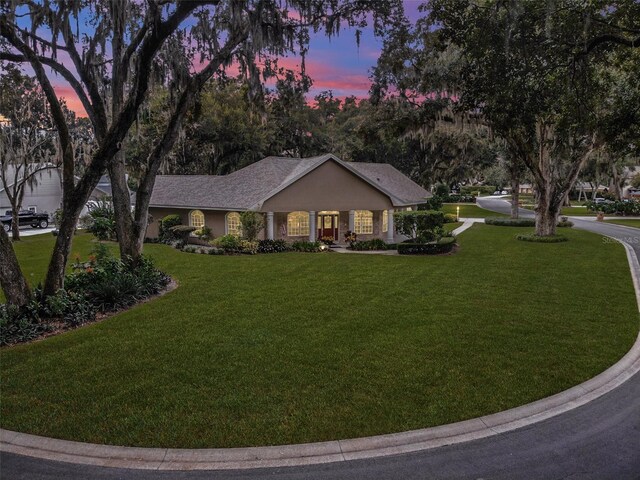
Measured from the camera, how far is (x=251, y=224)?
27.1 meters

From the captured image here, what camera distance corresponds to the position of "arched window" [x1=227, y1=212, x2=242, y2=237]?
1180 inches

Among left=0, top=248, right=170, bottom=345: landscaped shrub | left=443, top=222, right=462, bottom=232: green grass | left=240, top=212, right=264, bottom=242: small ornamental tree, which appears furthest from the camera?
left=443, top=222, right=462, bottom=232: green grass

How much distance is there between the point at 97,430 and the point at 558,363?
9.30m

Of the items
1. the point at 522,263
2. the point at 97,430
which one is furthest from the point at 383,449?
the point at 522,263

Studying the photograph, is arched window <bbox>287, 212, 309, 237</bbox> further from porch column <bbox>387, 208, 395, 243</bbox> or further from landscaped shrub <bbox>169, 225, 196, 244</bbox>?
landscaped shrub <bbox>169, 225, 196, 244</bbox>

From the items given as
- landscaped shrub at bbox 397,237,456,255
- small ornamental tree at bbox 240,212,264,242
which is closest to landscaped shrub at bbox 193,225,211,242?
small ornamental tree at bbox 240,212,264,242

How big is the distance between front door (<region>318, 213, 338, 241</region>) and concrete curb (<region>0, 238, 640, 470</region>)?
2440cm

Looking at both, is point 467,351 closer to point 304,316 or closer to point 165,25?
point 304,316

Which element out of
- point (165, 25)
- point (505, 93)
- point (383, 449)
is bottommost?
point (383, 449)

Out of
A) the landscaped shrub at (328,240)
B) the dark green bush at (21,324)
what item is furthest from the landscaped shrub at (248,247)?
the dark green bush at (21,324)

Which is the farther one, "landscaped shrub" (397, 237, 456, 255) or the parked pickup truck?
the parked pickup truck

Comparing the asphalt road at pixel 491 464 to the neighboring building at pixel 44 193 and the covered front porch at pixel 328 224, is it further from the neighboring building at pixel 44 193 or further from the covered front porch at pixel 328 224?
the neighboring building at pixel 44 193

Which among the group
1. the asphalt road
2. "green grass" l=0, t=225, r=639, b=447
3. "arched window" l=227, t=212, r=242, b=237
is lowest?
the asphalt road

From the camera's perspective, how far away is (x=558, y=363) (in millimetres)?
9609
